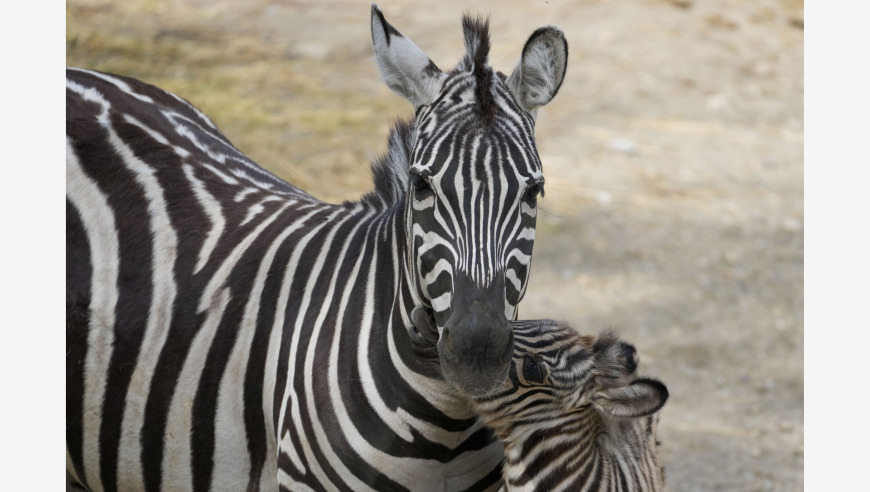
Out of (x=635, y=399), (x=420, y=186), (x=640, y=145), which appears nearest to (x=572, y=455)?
(x=635, y=399)

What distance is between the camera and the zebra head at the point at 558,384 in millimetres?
2657

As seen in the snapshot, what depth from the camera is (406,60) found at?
2707 mm

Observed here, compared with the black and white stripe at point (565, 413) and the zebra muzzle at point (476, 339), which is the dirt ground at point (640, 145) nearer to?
the black and white stripe at point (565, 413)

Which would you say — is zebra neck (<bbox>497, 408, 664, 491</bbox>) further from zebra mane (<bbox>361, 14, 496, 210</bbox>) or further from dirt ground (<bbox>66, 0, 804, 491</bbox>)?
dirt ground (<bbox>66, 0, 804, 491</bbox>)

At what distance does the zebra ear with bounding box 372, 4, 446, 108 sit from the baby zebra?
2.10 ft

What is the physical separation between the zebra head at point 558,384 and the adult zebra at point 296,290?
17 cm

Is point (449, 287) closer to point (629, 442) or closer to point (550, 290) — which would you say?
point (629, 442)

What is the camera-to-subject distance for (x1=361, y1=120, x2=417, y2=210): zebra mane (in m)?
3.08

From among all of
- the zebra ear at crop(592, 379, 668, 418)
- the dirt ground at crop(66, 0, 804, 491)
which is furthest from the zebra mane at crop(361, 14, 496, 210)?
the dirt ground at crop(66, 0, 804, 491)

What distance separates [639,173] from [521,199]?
6.32 metres

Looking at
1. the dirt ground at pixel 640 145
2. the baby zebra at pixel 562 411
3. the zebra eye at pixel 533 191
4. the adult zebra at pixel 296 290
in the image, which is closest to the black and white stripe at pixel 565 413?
the baby zebra at pixel 562 411

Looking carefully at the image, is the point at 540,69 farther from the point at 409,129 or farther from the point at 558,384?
the point at 558,384

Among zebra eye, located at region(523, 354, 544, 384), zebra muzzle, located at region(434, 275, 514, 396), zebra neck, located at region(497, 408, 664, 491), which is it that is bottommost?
zebra neck, located at region(497, 408, 664, 491)

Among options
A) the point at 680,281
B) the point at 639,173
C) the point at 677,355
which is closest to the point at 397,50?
the point at 677,355
